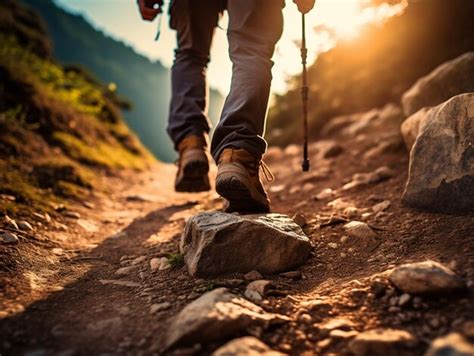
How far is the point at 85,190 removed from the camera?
125 inches

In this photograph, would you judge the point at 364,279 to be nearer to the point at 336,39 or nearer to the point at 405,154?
the point at 405,154

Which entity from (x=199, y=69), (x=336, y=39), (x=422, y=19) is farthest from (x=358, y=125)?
(x=199, y=69)

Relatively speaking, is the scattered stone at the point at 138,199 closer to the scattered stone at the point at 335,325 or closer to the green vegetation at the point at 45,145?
the green vegetation at the point at 45,145

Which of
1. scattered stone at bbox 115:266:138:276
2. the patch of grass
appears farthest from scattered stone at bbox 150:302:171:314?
the patch of grass

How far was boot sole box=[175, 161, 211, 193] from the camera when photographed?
89.4 inches

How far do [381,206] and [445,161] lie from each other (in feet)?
1.51

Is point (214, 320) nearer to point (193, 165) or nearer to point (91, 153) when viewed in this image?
point (193, 165)

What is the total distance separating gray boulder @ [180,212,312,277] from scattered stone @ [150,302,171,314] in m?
0.24

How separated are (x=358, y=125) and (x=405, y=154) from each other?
2.36 metres

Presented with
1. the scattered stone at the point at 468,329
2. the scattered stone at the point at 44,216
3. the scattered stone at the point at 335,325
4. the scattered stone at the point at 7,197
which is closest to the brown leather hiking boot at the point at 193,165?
the scattered stone at the point at 44,216

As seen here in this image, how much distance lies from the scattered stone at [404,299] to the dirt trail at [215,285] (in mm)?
25

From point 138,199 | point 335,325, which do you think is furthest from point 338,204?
point 138,199

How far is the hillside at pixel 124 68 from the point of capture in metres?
59.1

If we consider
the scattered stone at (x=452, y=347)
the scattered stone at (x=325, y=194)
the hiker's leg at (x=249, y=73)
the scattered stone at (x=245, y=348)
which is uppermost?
the hiker's leg at (x=249, y=73)
